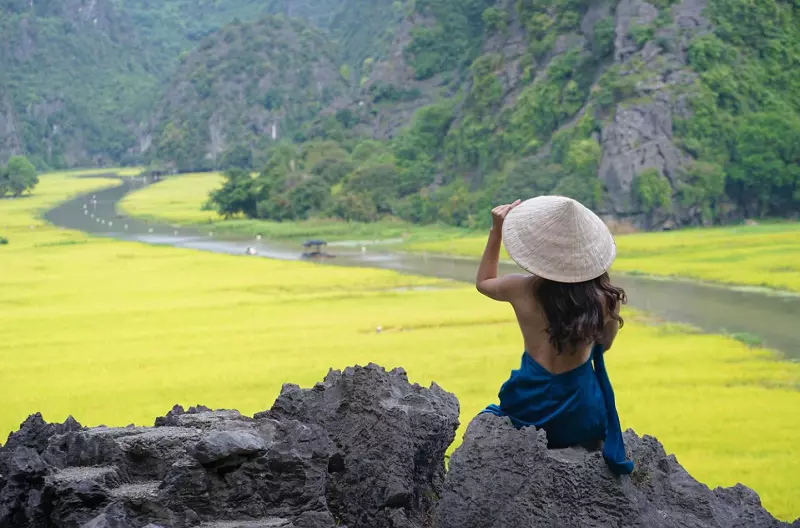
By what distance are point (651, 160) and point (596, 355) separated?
110ft

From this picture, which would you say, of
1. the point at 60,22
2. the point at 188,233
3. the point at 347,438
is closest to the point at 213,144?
the point at 60,22

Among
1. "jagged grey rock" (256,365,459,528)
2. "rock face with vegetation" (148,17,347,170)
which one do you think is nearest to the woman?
"jagged grey rock" (256,365,459,528)

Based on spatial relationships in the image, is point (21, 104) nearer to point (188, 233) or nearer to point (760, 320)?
point (188, 233)

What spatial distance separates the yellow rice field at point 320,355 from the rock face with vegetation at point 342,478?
3.72 metres

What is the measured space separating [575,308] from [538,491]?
2.18 feet

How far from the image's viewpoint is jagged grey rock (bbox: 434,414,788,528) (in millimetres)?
3662

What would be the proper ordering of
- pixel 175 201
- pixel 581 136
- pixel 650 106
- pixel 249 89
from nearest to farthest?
pixel 650 106 → pixel 581 136 → pixel 175 201 → pixel 249 89

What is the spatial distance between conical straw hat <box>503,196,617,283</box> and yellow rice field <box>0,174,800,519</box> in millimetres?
4182

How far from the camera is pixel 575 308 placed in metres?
3.69

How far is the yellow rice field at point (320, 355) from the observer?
31.7ft

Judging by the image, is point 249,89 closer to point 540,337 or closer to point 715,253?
point 715,253

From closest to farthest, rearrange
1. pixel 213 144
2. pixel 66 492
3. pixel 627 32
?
pixel 66 492 → pixel 627 32 → pixel 213 144

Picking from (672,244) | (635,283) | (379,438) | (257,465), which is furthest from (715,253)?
(257,465)

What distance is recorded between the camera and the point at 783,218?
115 feet
